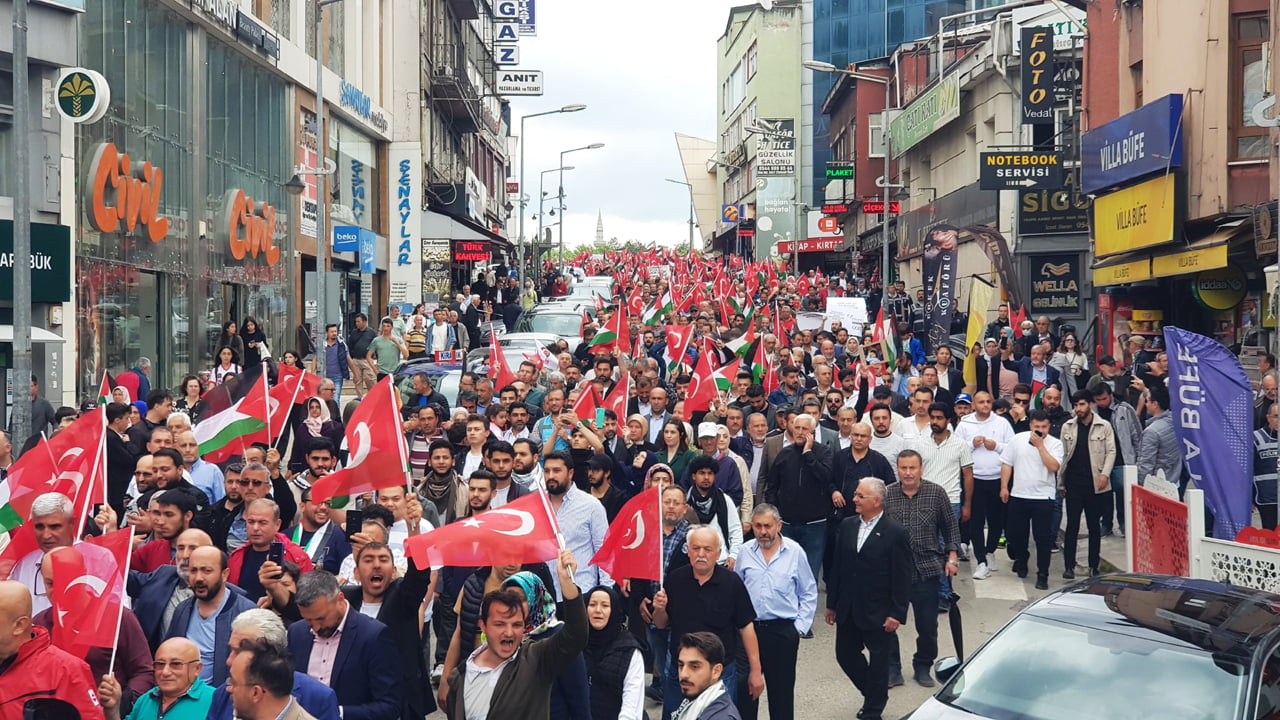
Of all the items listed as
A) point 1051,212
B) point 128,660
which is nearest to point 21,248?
point 128,660

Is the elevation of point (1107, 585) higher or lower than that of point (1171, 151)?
lower

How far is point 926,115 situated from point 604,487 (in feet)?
114

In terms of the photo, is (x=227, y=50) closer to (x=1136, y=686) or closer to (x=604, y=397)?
(x=604, y=397)

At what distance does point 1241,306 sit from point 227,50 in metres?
19.2

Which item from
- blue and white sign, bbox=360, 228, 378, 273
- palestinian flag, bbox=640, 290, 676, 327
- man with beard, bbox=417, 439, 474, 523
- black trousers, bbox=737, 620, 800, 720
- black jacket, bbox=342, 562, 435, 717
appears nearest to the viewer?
black jacket, bbox=342, 562, 435, 717

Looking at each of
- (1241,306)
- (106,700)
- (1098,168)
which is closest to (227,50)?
(1098,168)

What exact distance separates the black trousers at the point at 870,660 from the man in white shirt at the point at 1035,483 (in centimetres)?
417

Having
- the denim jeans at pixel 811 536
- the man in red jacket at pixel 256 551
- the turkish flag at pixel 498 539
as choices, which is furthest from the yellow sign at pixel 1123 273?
the man in red jacket at pixel 256 551

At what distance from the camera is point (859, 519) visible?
354 inches

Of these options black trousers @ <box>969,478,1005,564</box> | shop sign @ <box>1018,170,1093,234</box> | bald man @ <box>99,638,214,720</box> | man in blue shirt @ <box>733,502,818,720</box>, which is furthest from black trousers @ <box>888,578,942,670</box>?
shop sign @ <box>1018,170,1093,234</box>

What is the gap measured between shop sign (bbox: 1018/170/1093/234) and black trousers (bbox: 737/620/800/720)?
→ 2614 cm

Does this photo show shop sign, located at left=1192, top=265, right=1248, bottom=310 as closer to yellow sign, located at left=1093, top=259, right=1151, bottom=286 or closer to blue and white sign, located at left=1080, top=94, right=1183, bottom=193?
yellow sign, located at left=1093, top=259, right=1151, bottom=286

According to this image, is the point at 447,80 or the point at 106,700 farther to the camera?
the point at 447,80

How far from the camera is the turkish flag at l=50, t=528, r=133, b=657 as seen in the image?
6.18 metres
